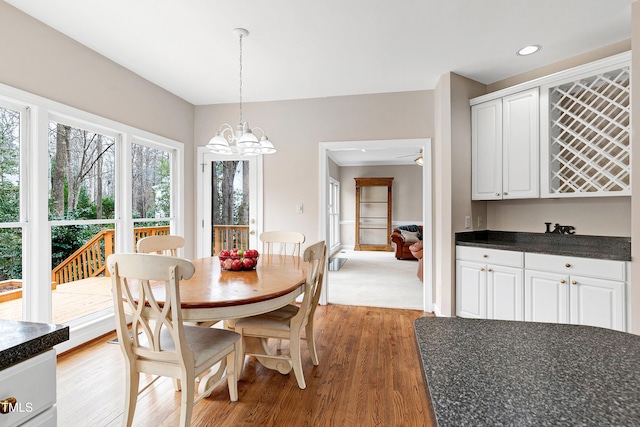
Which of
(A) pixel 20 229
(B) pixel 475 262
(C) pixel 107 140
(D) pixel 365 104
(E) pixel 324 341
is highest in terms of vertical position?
(D) pixel 365 104

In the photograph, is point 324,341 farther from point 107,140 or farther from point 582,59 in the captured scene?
point 582,59

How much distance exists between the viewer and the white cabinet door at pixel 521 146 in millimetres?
2930

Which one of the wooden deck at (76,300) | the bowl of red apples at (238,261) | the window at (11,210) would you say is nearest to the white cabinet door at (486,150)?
the bowl of red apples at (238,261)

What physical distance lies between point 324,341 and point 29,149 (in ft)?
9.34

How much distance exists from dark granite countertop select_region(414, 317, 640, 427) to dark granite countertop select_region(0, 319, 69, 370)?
0.95m

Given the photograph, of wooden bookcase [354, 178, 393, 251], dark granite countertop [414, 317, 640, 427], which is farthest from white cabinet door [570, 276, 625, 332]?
wooden bookcase [354, 178, 393, 251]

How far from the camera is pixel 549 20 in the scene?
7.82ft

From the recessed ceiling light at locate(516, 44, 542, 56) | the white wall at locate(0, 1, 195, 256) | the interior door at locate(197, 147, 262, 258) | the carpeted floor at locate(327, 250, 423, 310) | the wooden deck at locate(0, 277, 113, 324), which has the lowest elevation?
the carpeted floor at locate(327, 250, 423, 310)

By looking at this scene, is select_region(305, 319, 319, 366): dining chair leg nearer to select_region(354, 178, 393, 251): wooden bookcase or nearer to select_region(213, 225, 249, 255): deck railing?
select_region(213, 225, 249, 255): deck railing

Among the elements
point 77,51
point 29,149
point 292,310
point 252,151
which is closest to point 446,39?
point 252,151

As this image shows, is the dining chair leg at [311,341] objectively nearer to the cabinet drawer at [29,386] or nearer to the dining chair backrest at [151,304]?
the dining chair backrest at [151,304]

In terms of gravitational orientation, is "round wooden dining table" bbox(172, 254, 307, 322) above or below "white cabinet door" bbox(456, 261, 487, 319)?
above

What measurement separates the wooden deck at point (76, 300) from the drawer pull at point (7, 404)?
2254 mm

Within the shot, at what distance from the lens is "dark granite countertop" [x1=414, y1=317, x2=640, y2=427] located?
0.52 m
